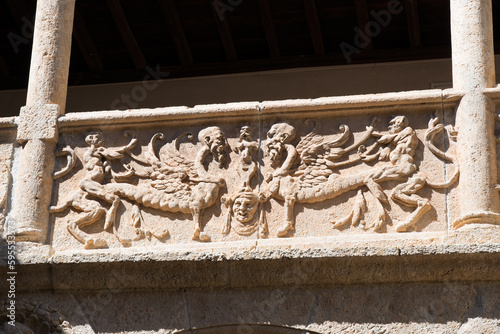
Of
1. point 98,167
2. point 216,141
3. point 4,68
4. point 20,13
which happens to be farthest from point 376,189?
point 4,68

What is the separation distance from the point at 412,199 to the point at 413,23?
2942 mm

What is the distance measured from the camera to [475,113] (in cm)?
532

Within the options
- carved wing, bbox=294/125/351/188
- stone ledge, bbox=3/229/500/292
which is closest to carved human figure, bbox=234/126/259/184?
carved wing, bbox=294/125/351/188

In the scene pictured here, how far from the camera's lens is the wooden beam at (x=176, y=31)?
7.86 metres

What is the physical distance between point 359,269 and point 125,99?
3.93 m

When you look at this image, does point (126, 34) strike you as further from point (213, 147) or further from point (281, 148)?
point (281, 148)

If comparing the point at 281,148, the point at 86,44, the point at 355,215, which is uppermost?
the point at 86,44

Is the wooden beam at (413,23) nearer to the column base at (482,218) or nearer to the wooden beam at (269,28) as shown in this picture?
the wooden beam at (269,28)

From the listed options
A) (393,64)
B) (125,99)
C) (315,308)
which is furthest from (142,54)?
(315,308)

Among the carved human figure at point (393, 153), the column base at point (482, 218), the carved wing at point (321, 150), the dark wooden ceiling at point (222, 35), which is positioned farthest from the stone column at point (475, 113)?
the dark wooden ceiling at point (222, 35)

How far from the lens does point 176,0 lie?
7.91 metres

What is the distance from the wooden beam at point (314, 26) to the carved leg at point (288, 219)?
2748 mm

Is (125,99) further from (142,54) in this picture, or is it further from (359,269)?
(359,269)

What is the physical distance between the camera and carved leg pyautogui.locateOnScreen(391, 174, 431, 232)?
521 cm
